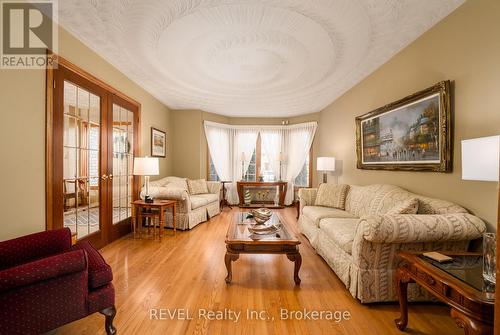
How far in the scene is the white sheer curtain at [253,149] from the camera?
6.01 meters

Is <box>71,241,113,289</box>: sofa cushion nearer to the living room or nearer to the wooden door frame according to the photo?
the living room

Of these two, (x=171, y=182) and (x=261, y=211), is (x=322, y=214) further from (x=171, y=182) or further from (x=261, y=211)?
(x=171, y=182)

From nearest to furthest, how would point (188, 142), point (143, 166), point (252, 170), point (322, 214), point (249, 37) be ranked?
point (249, 37) → point (322, 214) → point (143, 166) → point (188, 142) → point (252, 170)

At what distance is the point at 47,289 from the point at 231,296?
1.32 meters

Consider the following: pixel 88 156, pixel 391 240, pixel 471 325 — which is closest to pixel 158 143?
pixel 88 156

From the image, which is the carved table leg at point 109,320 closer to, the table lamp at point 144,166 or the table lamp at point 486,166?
the table lamp at point 144,166

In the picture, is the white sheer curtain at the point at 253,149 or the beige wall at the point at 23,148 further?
the white sheer curtain at the point at 253,149

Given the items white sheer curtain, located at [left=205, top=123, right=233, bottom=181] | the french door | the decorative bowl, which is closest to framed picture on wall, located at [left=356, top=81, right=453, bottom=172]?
the decorative bowl

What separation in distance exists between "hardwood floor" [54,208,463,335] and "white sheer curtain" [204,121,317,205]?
3247 mm

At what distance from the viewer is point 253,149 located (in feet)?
20.4

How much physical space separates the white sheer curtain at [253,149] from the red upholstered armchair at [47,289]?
4.59m

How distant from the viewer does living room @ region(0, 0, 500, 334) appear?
56.9 inches

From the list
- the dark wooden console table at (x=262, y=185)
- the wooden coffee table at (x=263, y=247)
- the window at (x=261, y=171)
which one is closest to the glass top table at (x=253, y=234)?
the wooden coffee table at (x=263, y=247)

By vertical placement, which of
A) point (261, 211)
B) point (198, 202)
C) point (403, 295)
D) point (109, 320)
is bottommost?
point (109, 320)
